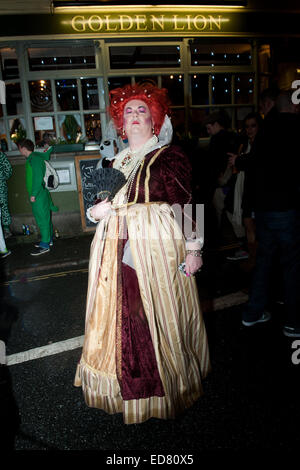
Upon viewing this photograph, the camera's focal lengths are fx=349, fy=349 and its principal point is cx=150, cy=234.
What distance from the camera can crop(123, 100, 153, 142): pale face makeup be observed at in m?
2.24

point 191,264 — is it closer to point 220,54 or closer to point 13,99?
point 13,99

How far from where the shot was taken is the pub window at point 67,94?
25.4 ft

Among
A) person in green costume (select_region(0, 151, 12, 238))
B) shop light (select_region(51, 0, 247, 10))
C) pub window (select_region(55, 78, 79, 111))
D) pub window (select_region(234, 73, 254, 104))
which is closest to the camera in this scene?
person in green costume (select_region(0, 151, 12, 238))

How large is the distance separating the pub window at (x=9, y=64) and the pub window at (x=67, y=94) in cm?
89

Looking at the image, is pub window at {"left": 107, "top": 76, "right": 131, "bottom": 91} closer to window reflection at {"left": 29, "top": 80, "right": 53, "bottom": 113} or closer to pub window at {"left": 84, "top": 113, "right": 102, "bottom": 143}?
pub window at {"left": 84, "top": 113, "right": 102, "bottom": 143}

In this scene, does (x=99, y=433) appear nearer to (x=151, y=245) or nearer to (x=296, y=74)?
(x=151, y=245)

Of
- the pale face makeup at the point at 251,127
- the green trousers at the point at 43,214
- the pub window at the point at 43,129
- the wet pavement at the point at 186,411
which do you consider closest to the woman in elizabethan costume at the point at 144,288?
the wet pavement at the point at 186,411

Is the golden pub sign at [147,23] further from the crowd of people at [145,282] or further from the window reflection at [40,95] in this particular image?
the crowd of people at [145,282]

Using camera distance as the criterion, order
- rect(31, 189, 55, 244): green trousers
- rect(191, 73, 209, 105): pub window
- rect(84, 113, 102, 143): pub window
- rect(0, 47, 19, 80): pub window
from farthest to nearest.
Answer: rect(191, 73, 209, 105): pub window, rect(84, 113, 102, 143): pub window, rect(0, 47, 19, 80): pub window, rect(31, 189, 55, 244): green trousers

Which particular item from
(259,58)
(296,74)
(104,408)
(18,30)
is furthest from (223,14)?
(104,408)

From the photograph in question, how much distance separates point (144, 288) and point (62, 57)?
23.7 feet

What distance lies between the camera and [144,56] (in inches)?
314

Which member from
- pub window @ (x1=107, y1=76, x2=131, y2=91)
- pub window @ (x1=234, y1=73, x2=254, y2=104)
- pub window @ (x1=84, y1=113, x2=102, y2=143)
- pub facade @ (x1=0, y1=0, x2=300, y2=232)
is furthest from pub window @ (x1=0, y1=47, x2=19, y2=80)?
pub window @ (x1=234, y1=73, x2=254, y2=104)

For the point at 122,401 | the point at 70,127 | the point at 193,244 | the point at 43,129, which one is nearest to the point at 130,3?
the point at 70,127
